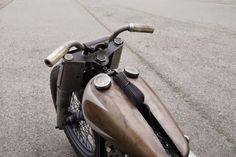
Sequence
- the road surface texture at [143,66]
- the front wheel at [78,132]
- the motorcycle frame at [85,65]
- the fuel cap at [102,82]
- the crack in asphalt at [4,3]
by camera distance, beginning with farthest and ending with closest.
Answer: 1. the crack in asphalt at [4,3]
2. the road surface texture at [143,66]
3. the front wheel at [78,132]
4. the motorcycle frame at [85,65]
5. the fuel cap at [102,82]

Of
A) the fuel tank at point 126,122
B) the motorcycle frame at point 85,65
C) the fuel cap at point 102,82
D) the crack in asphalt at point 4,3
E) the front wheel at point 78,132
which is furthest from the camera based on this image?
the crack in asphalt at point 4,3

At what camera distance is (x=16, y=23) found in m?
8.65

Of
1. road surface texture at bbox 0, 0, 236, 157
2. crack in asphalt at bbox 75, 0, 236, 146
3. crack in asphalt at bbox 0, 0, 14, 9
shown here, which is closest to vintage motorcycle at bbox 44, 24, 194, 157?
road surface texture at bbox 0, 0, 236, 157

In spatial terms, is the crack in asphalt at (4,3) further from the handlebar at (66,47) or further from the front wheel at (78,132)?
the handlebar at (66,47)

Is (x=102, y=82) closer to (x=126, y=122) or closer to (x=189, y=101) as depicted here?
(x=126, y=122)

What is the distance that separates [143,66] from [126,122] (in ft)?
12.1

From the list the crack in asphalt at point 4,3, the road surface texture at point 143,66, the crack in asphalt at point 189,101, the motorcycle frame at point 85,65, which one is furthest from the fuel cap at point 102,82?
the crack in asphalt at point 4,3

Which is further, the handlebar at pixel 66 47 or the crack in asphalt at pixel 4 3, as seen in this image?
the crack in asphalt at pixel 4 3

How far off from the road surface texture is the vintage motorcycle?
1.13 metres

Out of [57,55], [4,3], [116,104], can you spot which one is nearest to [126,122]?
[116,104]

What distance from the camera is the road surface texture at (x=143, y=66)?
146 inches

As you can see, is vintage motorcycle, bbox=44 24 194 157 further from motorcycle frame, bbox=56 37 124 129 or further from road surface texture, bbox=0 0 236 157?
road surface texture, bbox=0 0 236 157

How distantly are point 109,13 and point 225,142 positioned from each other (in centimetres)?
747

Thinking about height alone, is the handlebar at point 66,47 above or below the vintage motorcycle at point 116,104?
above
